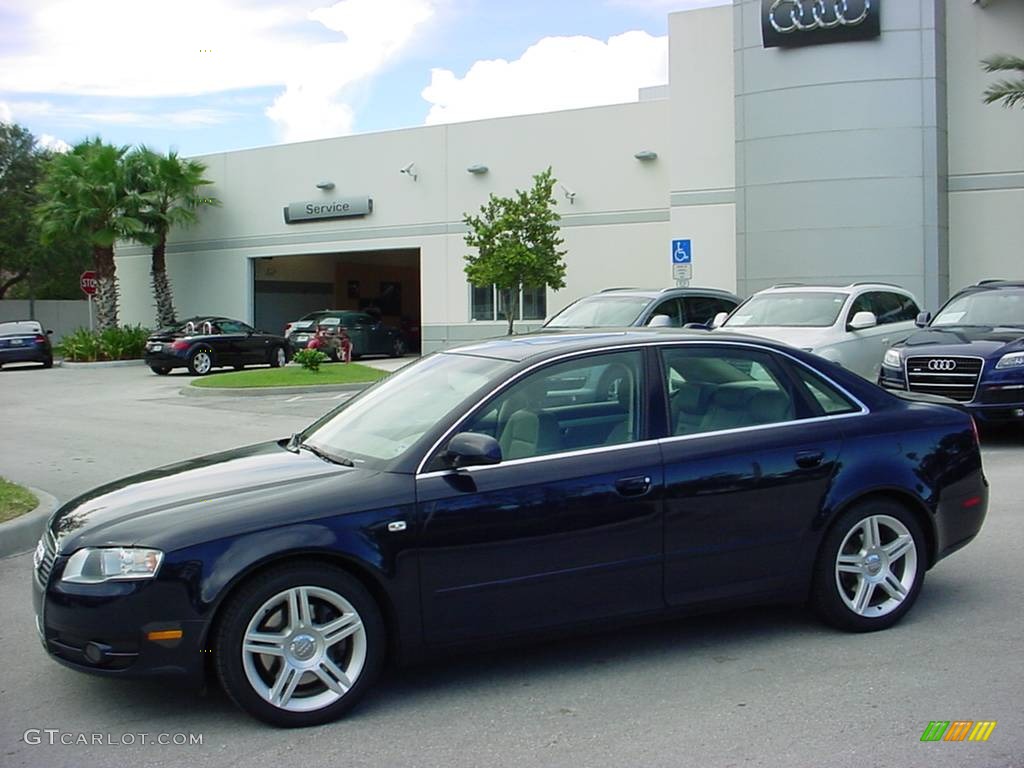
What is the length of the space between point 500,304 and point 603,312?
49.5 feet

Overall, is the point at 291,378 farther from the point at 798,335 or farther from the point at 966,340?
the point at 966,340

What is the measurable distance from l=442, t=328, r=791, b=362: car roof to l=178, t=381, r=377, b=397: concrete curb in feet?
48.9

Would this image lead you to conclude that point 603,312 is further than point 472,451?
Yes

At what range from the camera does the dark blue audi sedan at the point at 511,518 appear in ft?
14.7

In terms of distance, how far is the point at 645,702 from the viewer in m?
4.78

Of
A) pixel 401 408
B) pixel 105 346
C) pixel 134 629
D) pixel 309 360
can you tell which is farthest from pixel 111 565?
pixel 105 346

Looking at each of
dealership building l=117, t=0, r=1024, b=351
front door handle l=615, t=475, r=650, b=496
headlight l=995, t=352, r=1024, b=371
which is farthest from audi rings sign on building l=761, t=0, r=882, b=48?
front door handle l=615, t=475, r=650, b=496

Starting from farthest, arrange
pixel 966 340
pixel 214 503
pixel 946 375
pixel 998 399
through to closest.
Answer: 1. pixel 966 340
2. pixel 946 375
3. pixel 998 399
4. pixel 214 503

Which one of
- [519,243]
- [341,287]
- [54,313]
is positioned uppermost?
[519,243]

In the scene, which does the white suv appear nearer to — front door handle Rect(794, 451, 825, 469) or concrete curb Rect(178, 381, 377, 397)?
concrete curb Rect(178, 381, 377, 397)

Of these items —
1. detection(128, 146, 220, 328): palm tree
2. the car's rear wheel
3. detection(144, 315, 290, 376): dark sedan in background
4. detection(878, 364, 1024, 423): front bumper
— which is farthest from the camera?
detection(128, 146, 220, 328): palm tree

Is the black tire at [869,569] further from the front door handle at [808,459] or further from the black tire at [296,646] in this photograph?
the black tire at [296,646]

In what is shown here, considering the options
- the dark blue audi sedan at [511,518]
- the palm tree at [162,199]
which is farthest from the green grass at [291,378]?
the dark blue audi sedan at [511,518]

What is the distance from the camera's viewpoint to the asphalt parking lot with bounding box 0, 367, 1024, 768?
426 centimetres
